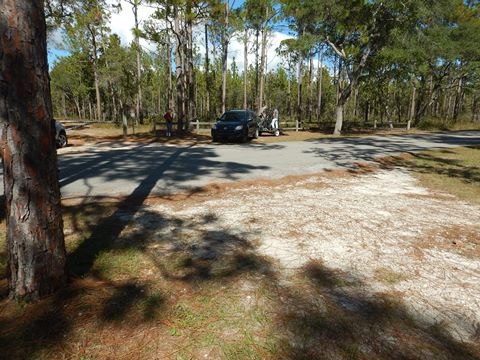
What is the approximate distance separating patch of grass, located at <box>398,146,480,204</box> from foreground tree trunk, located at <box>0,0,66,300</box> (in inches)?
274

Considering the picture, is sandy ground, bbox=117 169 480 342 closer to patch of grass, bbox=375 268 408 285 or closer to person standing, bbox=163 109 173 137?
patch of grass, bbox=375 268 408 285

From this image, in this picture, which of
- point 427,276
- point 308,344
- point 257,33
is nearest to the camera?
point 308,344

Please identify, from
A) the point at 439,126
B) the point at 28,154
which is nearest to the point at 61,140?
the point at 28,154

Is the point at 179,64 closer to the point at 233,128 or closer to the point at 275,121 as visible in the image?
the point at 233,128

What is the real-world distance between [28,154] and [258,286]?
222 cm

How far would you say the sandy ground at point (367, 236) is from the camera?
112 inches

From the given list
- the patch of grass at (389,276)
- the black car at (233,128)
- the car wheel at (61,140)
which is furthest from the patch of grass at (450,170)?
the car wheel at (61,140)

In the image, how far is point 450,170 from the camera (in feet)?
29.5

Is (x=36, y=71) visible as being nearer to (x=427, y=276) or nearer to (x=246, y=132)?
(x=427, y=276)

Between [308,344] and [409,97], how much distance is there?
236 ft

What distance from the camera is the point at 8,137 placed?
2273 mm

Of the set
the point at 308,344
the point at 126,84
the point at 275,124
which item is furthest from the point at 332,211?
the point at 126,84

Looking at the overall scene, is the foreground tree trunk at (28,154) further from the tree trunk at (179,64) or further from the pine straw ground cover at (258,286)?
the tree trunk at (179,64)

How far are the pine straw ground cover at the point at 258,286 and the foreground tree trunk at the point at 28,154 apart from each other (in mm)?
296
